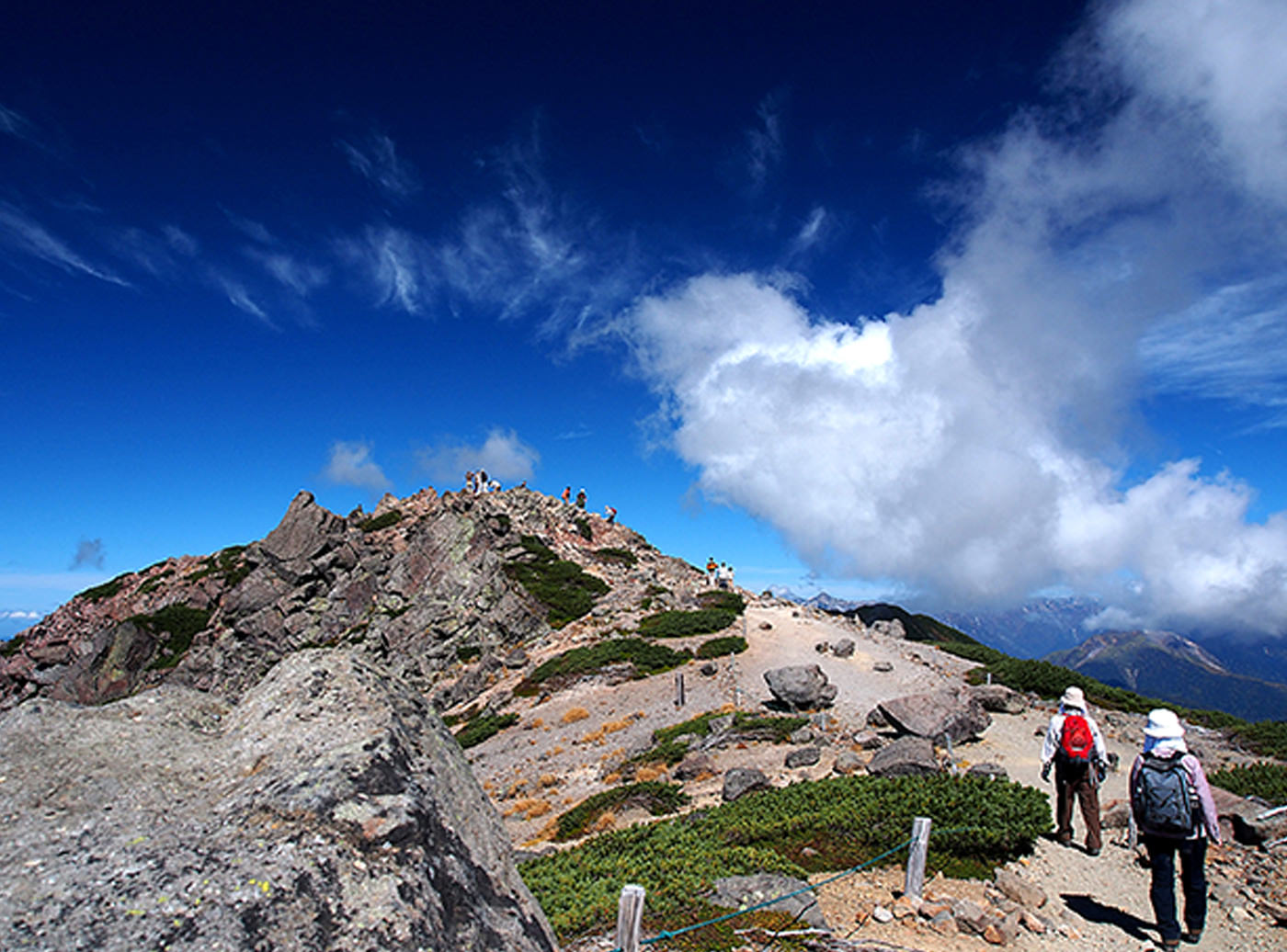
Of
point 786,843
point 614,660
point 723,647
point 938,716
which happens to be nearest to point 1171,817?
Answer: point 786,843

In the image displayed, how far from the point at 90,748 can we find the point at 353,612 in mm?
57406

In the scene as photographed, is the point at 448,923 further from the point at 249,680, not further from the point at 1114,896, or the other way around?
the point at 249,680

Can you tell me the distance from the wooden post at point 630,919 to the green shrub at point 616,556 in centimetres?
5971

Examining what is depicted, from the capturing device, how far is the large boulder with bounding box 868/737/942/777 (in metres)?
14.7

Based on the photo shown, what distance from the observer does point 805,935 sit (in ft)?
25.2

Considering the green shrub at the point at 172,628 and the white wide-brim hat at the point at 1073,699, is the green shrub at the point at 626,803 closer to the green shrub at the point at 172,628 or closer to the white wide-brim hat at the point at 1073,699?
the white wide-brim hat at the point at 1073,699

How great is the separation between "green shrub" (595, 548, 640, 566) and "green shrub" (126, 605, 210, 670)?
34.9 meters

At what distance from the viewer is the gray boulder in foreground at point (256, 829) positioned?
3480 millimetres

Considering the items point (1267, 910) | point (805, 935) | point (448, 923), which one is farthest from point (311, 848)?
point (1267, 910)

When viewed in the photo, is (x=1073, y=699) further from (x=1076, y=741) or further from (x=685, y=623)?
(x=685, y=623)

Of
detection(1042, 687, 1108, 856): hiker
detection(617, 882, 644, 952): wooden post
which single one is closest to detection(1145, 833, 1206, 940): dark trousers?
detection(1042, 687, 1108, 856): hiker

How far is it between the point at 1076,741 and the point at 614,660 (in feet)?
88.0

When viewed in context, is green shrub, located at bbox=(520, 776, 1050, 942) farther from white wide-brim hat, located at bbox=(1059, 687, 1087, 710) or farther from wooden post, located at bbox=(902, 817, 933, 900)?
white wide-brim hat, located at bbox=(1059, 687, 1087, 710)

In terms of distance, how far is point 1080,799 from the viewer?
10.9 meters
